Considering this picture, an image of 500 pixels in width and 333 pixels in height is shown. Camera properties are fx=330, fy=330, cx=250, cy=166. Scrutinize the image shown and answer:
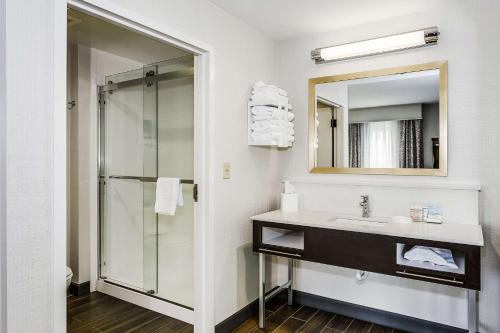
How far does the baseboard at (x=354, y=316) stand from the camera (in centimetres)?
228

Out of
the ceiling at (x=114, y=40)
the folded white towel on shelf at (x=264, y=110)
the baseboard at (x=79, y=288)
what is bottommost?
the baseboard at (x=79, y=288)

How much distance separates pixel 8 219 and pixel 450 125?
2.53m

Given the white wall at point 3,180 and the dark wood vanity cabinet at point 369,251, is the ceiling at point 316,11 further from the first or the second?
the dark wood vanity cabinet at point 369,251

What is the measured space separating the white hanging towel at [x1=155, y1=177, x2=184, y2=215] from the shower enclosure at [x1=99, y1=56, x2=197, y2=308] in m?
0.09

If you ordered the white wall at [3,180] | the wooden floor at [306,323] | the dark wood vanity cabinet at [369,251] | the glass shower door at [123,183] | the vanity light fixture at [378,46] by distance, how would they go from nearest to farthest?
the white wall at [3,180] → the dark wood vanity cabinet at [369,251] → the vanity light fixture at [378,46] → the wooden floor at [306,323] → the glass shower door at [123,183]

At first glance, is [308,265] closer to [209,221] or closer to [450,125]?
[209,221]

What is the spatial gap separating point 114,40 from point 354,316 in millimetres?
2989

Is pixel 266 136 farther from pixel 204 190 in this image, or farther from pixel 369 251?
pixel 369 251

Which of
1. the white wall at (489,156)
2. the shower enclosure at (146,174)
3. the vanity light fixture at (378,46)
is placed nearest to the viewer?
the white wall at (489,156)

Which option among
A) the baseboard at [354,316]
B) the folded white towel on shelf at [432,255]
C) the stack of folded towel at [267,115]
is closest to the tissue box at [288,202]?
the stack of folded towel at [267,115]

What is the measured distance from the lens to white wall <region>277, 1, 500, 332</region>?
213cm

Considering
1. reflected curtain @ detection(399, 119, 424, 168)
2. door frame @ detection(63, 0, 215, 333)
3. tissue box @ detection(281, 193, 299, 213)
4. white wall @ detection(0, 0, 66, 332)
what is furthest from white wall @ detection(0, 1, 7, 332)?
reflected curtain @ detection(399, 119, 424, 168)

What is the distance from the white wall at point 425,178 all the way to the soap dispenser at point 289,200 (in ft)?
0.68

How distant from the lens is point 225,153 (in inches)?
91.5
